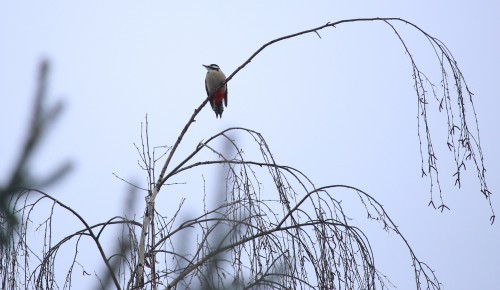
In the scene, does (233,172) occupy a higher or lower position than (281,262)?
higher

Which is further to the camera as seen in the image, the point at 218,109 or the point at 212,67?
the point at 212,67

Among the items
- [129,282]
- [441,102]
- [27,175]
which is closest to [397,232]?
[441,102]

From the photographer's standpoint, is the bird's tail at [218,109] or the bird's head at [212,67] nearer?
the bird's tail at [218,109]

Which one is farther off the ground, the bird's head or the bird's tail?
the bird's head

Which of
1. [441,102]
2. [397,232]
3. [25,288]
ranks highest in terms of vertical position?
[441,102]

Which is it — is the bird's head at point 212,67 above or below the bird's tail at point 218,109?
above

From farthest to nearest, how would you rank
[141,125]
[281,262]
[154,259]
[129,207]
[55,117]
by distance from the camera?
[141,125]
[129,207]
[154,259]
[281,262]
[55,117]

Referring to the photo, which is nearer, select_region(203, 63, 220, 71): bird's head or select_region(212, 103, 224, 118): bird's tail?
select_region(212, 103, 224, 118): bird's tail

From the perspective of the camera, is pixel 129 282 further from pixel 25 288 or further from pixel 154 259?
pixel 25 288

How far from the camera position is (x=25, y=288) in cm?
256

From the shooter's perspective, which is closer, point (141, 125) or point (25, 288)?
point (25, 288)

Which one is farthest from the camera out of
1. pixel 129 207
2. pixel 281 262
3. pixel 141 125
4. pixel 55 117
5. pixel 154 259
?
pixel 141 125

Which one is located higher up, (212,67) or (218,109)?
(212,67)

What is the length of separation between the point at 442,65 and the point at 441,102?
17 cm
